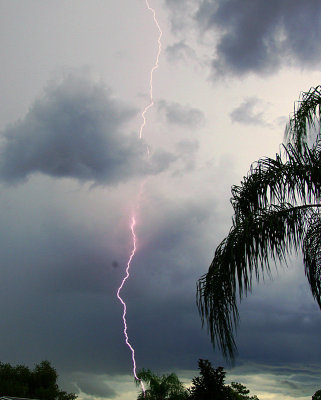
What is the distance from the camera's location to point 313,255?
781 cm

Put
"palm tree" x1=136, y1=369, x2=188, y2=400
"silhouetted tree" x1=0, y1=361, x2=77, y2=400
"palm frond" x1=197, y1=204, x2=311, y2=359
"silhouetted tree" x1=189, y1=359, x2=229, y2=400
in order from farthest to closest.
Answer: "silhouetted tree" x1=0, y1=361, x2=77, y2=400 < "palm tree" x1=136, y1=369, x2=188, y2=400 < "silhouetted tree" x1=189, y1=359, x2=229, y2=400 < "palm frond" x1=197, y1=204, x2=311, y2=359

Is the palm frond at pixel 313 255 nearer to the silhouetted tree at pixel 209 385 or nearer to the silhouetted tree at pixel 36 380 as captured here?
the silhouetted tree at pixel 209 385

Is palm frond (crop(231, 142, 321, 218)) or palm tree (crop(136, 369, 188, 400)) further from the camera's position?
palm tree (crop(136, 369, 188, 400))

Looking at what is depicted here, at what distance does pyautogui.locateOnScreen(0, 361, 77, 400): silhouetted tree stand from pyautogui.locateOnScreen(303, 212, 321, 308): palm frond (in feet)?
119

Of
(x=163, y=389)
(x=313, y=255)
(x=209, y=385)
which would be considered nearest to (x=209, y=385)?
(x=209, y=385)

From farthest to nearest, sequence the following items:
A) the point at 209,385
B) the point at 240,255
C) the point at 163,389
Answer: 1. the point at 163,389
2. the point at 209,385
3. the point at 240,255

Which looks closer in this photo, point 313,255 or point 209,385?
point 313,255

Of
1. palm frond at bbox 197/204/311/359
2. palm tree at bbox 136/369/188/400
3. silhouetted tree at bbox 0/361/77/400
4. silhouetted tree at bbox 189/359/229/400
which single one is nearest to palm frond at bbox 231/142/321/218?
palm frond at bbox 197/204/311/359

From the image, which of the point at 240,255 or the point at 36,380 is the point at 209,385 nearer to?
the point at 240,255

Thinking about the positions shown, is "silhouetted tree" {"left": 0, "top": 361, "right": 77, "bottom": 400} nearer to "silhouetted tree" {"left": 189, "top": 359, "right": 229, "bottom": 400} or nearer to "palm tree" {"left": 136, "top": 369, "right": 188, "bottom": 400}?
"palm tree" {"left": 136, "top": 369, "right": 188, "bottom": 400}

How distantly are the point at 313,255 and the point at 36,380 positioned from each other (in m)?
39.2

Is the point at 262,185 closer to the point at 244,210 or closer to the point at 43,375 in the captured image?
the point at 244,210

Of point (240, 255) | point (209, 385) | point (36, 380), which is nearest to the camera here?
point (240, 255)

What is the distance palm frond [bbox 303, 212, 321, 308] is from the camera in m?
7.77
